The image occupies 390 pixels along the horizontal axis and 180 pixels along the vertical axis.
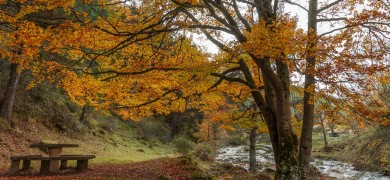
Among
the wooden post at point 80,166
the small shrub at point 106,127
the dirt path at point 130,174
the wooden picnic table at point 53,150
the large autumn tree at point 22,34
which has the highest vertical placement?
the large autumn tree at point 22,34

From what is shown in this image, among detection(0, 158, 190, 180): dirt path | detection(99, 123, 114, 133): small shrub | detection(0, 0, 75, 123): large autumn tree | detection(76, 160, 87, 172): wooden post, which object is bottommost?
detection(0, 158, 190, 180): dirt path

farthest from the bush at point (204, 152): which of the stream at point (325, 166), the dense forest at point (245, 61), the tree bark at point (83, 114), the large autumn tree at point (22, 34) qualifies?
the tree bark at point (83, 114)

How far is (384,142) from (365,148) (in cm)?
49

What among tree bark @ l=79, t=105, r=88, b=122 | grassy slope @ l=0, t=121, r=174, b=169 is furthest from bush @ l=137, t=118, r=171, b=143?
tree bark @ l=79, t=105, r=88, b=122

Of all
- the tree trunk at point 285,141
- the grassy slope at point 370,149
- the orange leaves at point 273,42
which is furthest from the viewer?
the grassy slope at point 370,149

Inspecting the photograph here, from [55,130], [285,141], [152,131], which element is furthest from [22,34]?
[152,131]

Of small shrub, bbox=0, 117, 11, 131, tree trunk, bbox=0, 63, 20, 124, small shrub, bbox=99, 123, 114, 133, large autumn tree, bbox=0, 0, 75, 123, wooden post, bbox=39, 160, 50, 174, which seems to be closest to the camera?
large autumn tree, bbox=0, 0, 75, 123

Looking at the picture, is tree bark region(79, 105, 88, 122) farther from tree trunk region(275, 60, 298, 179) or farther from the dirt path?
tree trunk region(275, 60, 298, 179)

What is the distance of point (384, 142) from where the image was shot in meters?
7.13

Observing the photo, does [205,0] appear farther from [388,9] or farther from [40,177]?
[40,177]

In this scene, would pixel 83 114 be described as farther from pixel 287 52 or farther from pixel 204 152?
pixel 287 52

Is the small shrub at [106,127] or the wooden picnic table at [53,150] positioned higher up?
the small shrub at [106,127]

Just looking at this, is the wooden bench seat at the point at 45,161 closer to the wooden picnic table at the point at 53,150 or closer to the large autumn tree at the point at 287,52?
the wooden picnic table at the point at 53,150

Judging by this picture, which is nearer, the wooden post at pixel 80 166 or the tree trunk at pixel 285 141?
the tree trunk at pixel 285 141
